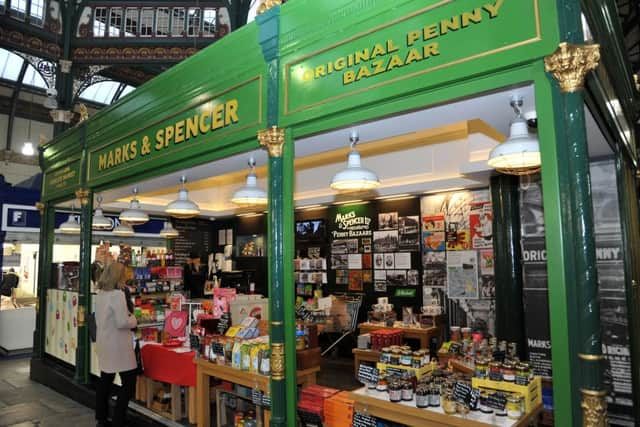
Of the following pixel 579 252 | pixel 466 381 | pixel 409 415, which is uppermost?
pixel 579 252

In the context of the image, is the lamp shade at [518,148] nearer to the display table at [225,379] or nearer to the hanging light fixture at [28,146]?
the display table at [225,379]

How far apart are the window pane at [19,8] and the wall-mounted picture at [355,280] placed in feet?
27.5

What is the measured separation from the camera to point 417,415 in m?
2.74

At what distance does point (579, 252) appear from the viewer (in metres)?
1.96

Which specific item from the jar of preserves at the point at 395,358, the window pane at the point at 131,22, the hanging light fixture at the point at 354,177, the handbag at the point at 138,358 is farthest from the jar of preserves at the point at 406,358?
the window pane at the point at 131,22

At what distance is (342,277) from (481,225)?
289 cm

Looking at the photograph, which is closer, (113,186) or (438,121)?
(438,121)

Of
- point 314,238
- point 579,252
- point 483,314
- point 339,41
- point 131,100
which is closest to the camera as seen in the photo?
point 579,252

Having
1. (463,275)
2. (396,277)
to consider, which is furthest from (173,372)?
(463,275)

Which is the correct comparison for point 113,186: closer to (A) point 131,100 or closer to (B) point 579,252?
(A) point 131,100

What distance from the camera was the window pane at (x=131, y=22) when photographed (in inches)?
360

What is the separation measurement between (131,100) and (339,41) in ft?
10.6

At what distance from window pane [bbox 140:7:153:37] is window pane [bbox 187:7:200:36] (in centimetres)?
77

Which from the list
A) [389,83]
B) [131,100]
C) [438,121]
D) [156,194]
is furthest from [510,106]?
[156,194]
